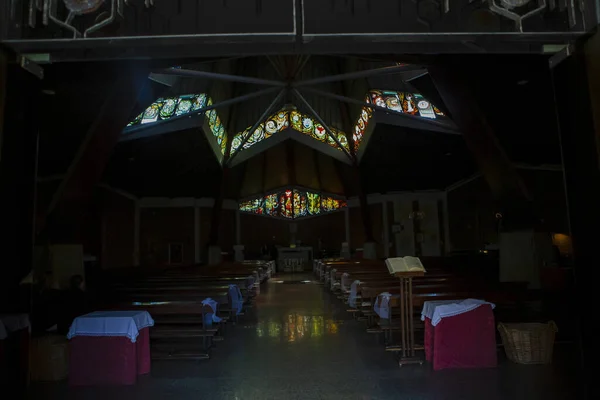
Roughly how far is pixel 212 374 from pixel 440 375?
7.50 feet

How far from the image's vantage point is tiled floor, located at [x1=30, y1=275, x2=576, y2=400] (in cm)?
399

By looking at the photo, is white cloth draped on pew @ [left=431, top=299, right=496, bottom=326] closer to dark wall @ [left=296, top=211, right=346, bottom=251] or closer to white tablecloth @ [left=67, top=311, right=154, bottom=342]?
white tablecloth @ [left=67, top=311, right=154, bottom=342]

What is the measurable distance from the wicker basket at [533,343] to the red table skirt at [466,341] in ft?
1.04

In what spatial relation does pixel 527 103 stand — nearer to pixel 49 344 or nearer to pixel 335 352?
pixel 335 352

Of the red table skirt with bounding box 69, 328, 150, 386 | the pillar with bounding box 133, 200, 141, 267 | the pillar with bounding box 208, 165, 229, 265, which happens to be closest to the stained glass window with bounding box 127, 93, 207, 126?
the pillar with bounding box 208, 165, 229, 265

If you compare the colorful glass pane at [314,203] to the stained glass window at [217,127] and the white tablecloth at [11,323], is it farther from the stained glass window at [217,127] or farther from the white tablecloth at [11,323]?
the white tablecloth at [11,323]

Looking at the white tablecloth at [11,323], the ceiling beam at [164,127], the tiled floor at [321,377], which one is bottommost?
the tiled floor at [321,377]

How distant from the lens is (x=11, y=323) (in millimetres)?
2953

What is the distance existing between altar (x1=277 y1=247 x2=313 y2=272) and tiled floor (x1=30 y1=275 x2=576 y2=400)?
692 inches

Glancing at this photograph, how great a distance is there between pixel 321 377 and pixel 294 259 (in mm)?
19782

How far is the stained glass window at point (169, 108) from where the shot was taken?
15.2 meters

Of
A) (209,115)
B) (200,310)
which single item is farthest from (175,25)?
(209,115)

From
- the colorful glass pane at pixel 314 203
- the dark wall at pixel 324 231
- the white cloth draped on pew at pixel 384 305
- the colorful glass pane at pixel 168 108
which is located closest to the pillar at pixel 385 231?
the dark wall at pixel 324 231

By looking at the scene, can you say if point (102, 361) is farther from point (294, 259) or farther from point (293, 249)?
point (293, 249)
